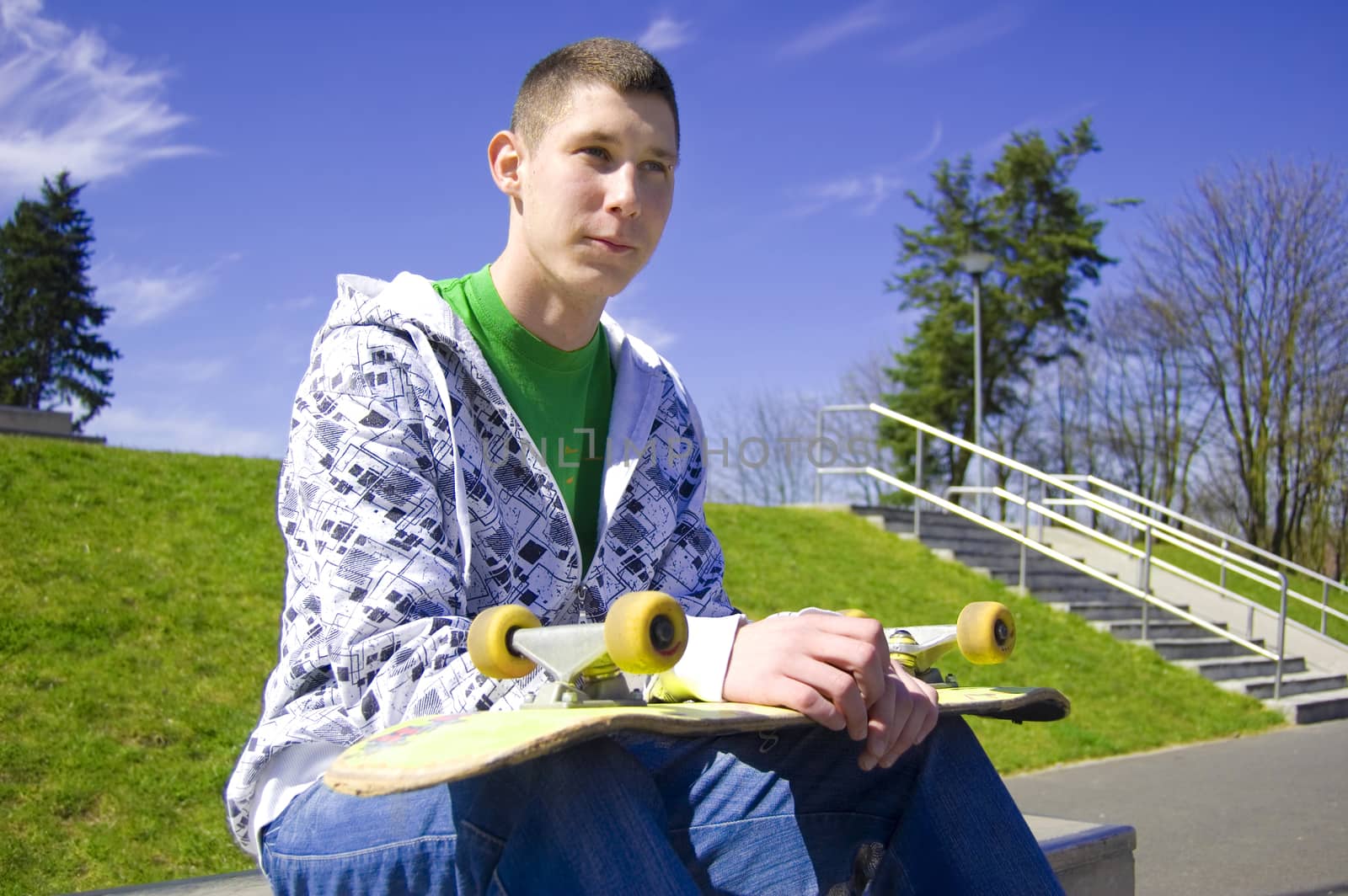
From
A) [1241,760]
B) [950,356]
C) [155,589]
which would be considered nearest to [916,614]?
[1241,760]

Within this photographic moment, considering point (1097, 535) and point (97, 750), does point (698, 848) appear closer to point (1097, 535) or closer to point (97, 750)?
point (97, 750)

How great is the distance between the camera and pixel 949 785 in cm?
149

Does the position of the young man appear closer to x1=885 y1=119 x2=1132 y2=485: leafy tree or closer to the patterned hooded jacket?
the patterned hooded jacket

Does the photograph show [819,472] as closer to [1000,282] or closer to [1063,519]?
[1063,519]

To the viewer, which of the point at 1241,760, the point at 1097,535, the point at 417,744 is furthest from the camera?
the point at 1097,535

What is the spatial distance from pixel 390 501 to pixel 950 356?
90.3 ft

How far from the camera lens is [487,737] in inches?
41.4

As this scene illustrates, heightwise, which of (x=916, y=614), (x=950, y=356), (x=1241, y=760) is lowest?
(x=1241, y=760)

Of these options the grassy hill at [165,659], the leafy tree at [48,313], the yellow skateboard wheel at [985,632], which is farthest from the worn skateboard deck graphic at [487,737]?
the leafy tree at [48,313]

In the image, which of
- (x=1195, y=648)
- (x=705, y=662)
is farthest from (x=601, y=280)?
(x=1195, y=648)

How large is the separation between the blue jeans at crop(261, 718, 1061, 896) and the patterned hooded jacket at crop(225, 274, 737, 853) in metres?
0.12

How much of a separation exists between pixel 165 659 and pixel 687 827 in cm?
471

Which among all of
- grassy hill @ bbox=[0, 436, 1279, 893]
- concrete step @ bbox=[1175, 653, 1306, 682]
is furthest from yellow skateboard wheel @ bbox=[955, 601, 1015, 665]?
concrete step @ bbox=[1175, 653, 1306, 682]

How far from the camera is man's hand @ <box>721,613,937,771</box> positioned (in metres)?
1.30
